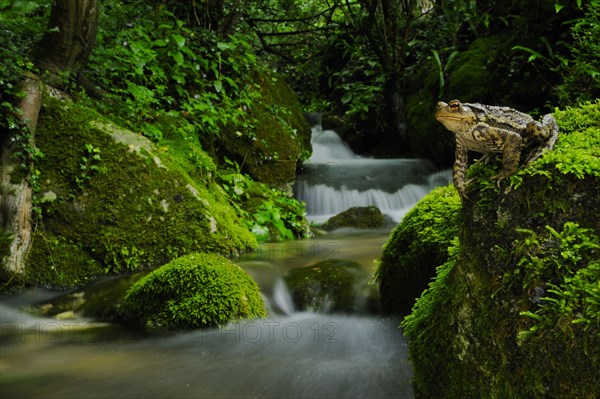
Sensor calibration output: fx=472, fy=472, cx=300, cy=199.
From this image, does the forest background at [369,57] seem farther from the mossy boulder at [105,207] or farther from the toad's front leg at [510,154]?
the toad's front leg at [510,154]

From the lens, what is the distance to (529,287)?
1980mm

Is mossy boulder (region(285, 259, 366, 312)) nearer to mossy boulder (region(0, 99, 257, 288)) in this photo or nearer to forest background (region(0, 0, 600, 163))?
mossy boulder (region(0, 99, 257, 288))

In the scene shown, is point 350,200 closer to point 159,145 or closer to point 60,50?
point 159,145

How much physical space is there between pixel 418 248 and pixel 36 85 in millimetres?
4633

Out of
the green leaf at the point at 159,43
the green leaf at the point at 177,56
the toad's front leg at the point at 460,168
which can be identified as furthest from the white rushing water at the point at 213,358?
the green leaf at the point at 159,43

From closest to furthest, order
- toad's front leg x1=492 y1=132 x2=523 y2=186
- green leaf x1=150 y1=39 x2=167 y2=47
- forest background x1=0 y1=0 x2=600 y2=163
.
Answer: toad's front leg x1=492 y1=132 x2=523 y2=186 < forest background x1=0 y1=0 x2=600 y2=163 < green leaf x1=150 y1=39 x2=167 y2=47

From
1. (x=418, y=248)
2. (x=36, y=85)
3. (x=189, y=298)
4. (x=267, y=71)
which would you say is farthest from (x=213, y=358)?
(x=267, y=71)

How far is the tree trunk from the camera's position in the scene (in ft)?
16.0

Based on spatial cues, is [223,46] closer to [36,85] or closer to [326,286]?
[36,85]

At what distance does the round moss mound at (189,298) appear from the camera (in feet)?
14.3

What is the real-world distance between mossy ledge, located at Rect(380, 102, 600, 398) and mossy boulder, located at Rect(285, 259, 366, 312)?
8.05 ft

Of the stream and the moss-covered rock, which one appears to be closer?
the stream

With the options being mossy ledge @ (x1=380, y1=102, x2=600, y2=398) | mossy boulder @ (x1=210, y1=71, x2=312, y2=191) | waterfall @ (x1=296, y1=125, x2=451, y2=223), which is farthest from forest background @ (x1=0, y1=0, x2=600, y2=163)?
mossy ledge @ (x1=380, y1=102, x2=600, y2=398)

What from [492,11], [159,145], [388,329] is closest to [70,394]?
[388,329]
